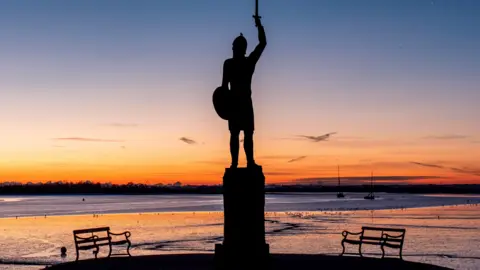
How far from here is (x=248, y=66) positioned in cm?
1423

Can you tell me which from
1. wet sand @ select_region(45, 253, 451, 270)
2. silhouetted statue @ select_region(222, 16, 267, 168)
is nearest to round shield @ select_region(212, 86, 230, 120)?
silhouetted statue @ select_region(222, 16, 267, 168)

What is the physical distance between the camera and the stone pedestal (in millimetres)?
13719

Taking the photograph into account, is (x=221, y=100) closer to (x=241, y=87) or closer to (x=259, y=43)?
(x=241, y=87)

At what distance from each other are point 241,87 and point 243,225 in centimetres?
293

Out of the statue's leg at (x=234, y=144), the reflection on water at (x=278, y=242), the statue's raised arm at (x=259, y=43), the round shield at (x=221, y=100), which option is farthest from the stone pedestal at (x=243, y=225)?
the reflection on water at (x=278, y=242)

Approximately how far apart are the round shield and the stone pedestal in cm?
137

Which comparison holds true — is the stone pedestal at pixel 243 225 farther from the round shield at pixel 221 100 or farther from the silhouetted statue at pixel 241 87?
the round shield at pixel 221 100

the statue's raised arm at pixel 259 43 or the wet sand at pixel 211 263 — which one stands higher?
the statue's raised arm at pixel 259 43

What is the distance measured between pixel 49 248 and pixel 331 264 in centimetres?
2981

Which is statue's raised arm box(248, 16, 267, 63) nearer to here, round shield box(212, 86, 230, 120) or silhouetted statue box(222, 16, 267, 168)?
silhouetted statue box(222, 16, 267, 168)

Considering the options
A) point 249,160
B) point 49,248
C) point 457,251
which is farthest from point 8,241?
point 249,160

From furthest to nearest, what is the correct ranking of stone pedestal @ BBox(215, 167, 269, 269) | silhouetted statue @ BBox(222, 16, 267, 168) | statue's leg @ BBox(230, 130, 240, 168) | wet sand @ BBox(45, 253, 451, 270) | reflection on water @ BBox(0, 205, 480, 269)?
reflection on water @ BBox(0, 205, 480, 269) < wet sand @ BBox(45, 253, 451, 270) < statue's leg @ BBox(230, 130, 240, 168) < silhouetted statue @ BBox(222, 16, 267, 168) < stone pedestal @ BBox(215, 167, 269, 269)

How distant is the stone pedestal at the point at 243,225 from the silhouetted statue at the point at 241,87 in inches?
20.8

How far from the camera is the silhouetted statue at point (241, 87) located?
46.6 ft
